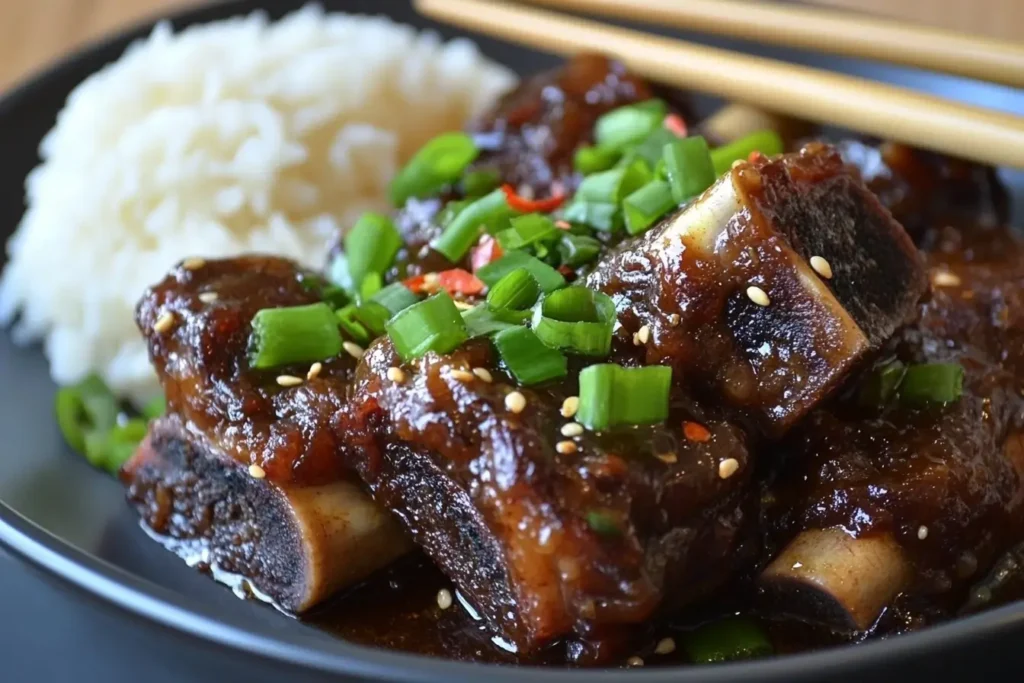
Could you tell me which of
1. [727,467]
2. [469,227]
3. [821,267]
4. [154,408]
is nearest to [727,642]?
[727,467]

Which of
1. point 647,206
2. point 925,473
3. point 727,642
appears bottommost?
point 727,642

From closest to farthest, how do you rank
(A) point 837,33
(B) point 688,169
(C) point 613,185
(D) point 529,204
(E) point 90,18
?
1. (B) point 688,169
2. (C) point 613,185
3. (D) point 529,204
4. (A) point 837,33
5. (E) point 90,18

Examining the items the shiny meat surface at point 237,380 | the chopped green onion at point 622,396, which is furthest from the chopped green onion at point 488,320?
the shiny meat surface at point 237,380

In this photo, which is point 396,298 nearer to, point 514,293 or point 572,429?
point 514,293

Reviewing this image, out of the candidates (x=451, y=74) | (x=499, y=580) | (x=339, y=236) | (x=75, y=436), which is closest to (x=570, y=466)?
(x=499, y=580)

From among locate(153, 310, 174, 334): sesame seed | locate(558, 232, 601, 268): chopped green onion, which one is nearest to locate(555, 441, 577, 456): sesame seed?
locate(558, 232, 601, 268): chopped green onion

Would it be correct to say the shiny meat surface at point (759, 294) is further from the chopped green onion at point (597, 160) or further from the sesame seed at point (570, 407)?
the chopped green onion at point (597, 160)
